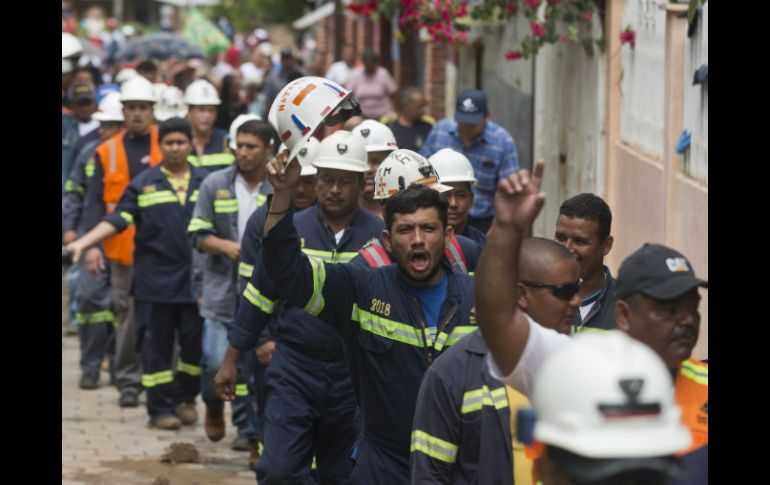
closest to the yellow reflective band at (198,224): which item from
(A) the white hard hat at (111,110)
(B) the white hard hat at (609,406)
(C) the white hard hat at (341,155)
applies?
(C) the white hard hat at (341,155)

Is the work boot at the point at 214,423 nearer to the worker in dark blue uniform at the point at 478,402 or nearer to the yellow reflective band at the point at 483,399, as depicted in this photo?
the worker in dark blue uniform at the point at 478,402

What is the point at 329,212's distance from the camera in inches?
319

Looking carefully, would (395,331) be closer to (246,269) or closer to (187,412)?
(246,269)

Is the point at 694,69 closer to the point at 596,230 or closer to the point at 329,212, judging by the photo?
the point at 329,212

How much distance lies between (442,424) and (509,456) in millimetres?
257

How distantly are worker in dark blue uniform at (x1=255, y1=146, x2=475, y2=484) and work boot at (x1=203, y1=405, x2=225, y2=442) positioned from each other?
4719 mm

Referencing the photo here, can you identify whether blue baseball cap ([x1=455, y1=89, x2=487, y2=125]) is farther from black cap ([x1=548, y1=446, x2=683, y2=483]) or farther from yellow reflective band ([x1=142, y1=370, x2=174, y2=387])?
black cap ([x1=548, y1=446, x2=683, y2=483])

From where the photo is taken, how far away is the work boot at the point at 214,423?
1101cm

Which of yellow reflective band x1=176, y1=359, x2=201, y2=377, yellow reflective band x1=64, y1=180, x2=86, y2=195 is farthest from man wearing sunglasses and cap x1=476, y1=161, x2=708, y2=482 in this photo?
yellow reflective band x1=64, y1=180, x2=86, y2=195

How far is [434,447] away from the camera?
5.23m

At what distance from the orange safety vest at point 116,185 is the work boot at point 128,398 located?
102 centimetres

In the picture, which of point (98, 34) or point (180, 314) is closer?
point (180, 314)

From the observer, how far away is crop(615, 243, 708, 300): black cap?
15.1 feet
